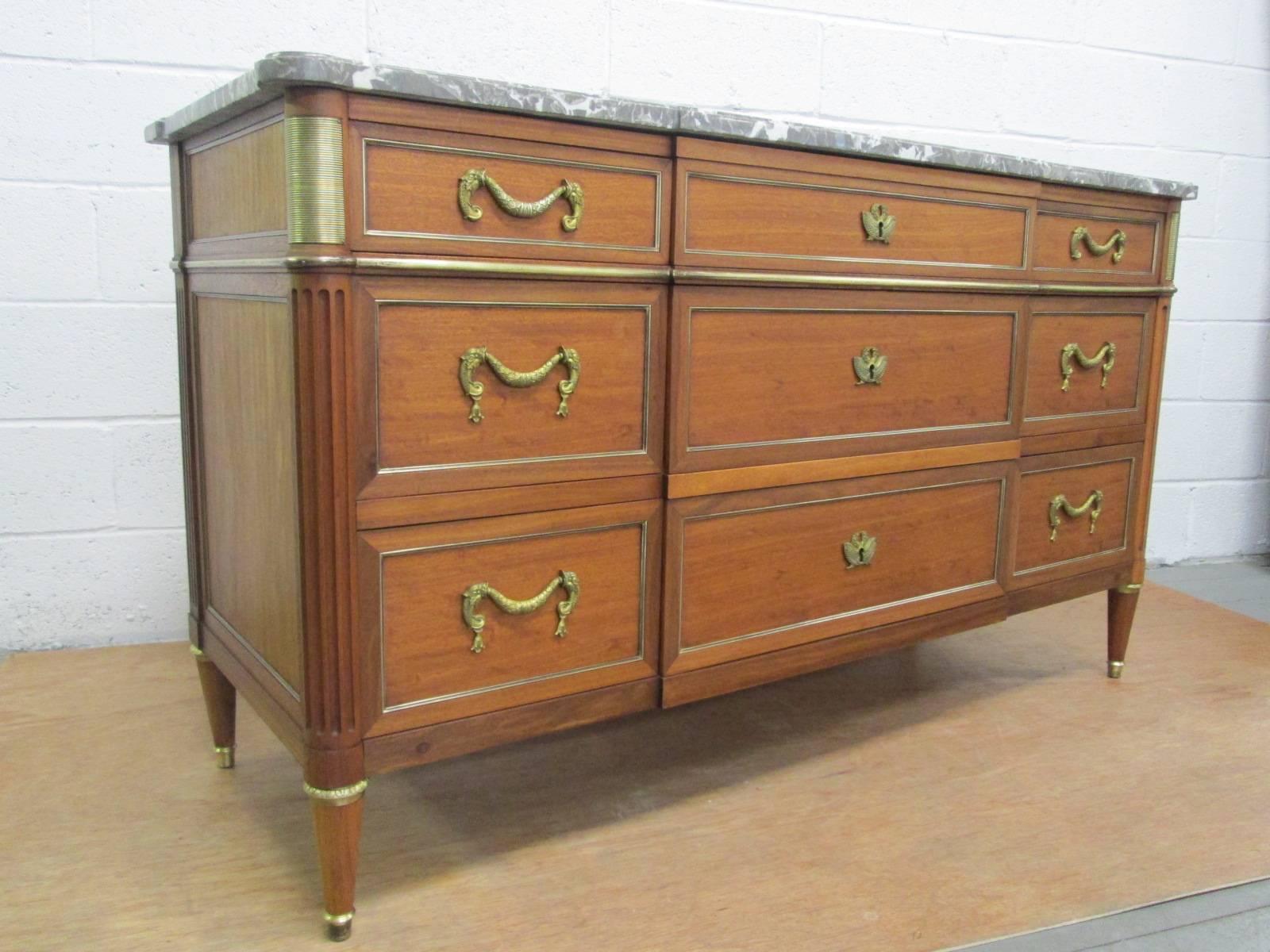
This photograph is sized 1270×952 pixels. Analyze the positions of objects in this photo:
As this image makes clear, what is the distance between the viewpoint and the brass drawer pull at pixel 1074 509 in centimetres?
218

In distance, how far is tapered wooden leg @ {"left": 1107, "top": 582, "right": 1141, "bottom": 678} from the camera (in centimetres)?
241

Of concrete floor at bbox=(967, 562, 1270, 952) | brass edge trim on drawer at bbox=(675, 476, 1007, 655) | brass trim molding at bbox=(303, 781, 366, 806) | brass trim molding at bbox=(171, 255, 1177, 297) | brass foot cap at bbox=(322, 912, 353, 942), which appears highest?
brass trim molding at bbox=(171, 255, 1177, 297)

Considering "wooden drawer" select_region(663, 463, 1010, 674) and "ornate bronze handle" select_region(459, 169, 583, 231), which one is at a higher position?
"ornate bronze handle" select_region(459, 169, 583, 231)

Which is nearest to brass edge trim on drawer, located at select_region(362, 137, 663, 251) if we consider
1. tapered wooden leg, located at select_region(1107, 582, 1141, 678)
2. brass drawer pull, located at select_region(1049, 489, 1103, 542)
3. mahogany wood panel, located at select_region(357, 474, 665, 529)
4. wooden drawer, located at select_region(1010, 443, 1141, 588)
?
mahogany wood panel, located at select_region(357, 474, 665, 529)

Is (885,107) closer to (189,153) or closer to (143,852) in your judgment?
(189,153)

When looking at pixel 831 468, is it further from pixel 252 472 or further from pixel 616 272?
pixel 252 472

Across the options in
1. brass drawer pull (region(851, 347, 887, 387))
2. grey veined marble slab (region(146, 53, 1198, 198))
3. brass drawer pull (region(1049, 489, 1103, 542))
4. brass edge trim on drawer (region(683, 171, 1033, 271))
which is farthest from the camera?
brass drawer pull (region(1049, 489, 1103, 542))

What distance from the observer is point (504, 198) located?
4.45ft

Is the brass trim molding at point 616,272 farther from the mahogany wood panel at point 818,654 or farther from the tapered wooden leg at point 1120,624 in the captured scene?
the tapered wooden leg at point 1120,624

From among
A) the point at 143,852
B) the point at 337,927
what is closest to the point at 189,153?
the point at 143,852

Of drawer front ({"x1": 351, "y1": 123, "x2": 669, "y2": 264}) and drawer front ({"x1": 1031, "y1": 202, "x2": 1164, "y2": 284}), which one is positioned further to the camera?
drawer front ({"x1": 1031, "y1": 202, "x2": 1164, "y2": 284})

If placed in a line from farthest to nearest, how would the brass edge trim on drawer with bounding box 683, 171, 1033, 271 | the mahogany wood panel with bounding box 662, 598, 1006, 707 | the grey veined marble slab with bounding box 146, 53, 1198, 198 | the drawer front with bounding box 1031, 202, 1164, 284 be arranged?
the drawer front with bounding box 1031, 202, 1164, 284 → the mahogany wood panel with bounding box 662, 598, 1006, 707 → the brass edge trim on drawer with bounding box 683, 171, 1033, 271 → the grey veined marble slab with bounding box 146, 53, 1198, 198

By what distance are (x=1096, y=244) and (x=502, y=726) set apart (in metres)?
1.50

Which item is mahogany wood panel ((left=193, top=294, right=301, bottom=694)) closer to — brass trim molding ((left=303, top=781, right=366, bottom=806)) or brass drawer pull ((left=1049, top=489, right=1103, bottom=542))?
brass trim molding ((left=303, top=781, right=366, bottom=806))
